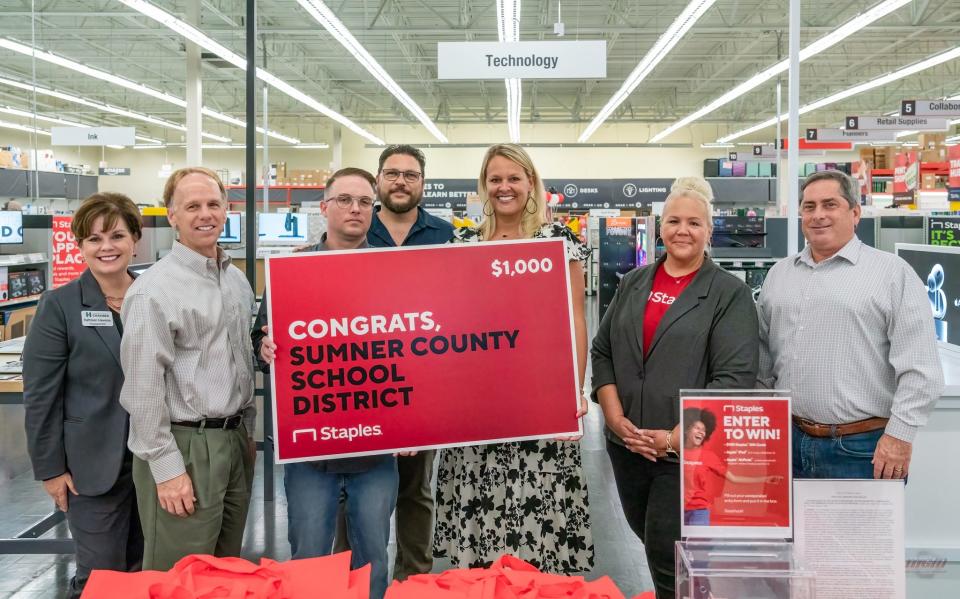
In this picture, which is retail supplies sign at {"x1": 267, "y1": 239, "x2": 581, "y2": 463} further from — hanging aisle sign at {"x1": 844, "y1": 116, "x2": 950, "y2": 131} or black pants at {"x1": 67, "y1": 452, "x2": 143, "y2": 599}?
hanging aisle sign at {"x1": 844, "y1": 116, "x2": 950, "y2": 131}

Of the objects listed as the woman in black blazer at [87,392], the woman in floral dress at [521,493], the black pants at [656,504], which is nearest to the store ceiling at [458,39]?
the woman in black blazer at [87,392]

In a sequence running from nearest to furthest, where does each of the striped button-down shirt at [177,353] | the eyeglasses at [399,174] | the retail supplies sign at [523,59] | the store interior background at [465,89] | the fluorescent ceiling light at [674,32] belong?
the striped button-down shirt at [177,353], the eyeglasses at [399,174], the store interior background at [465,89], the retail supplies sign at [523,59], the fluorescent ceiling light at [674,32]

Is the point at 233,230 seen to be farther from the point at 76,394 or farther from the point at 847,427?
the point at 847,427

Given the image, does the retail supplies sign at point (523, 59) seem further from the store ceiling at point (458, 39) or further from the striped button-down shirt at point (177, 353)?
the striped button-down shirt at point (177, 353)

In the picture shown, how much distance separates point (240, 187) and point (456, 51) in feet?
42.3

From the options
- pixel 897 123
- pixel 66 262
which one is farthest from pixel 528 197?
pixel 897 123

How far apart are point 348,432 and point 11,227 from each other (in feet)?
22.4

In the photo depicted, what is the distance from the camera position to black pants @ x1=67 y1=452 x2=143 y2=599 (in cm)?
226

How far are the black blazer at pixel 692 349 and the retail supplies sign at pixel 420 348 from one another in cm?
18

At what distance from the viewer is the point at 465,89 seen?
22.0m

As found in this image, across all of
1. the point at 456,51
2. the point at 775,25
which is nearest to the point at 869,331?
the point at 456,51

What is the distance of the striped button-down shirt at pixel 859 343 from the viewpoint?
193 centimetres

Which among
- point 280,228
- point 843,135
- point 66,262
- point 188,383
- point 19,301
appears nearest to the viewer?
point 188,383

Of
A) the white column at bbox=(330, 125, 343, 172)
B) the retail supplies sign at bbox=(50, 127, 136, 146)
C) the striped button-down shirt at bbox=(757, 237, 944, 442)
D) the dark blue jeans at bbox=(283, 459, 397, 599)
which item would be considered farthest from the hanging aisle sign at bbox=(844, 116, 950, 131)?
the white column at bbox=(330, 125, 343, 172)
